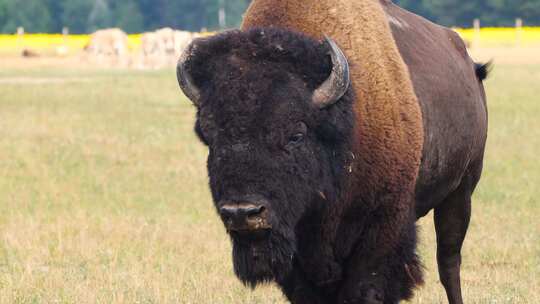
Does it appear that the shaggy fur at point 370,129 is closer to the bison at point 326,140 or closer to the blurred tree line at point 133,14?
the bison at point 326,140

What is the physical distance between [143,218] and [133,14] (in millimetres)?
96950

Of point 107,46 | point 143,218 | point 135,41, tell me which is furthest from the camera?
point 135,41

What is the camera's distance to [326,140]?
6215 millimetres

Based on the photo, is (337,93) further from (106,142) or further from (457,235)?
(106,142)

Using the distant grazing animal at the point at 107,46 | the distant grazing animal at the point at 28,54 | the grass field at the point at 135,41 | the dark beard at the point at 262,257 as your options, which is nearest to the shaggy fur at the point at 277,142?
the dark beard at the point at 262,257

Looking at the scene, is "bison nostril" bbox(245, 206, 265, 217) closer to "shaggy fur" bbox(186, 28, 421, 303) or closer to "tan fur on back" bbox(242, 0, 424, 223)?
"shaggy fur" bbox(186, 28, 421, 303)

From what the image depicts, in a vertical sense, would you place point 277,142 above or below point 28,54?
above

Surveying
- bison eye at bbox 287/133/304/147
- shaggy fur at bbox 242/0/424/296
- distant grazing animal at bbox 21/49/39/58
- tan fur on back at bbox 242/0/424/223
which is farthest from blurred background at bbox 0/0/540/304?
distant grazing animal at bbox 21/49/39/58

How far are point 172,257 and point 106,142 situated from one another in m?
10.4

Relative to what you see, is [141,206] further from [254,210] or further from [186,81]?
[254,210]

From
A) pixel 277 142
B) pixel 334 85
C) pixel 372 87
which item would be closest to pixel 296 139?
pixel 277 142

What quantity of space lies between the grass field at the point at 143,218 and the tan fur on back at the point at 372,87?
211 centimetres

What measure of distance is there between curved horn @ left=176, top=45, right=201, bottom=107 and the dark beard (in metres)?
0.79

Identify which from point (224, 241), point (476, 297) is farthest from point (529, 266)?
point (224, 241)
